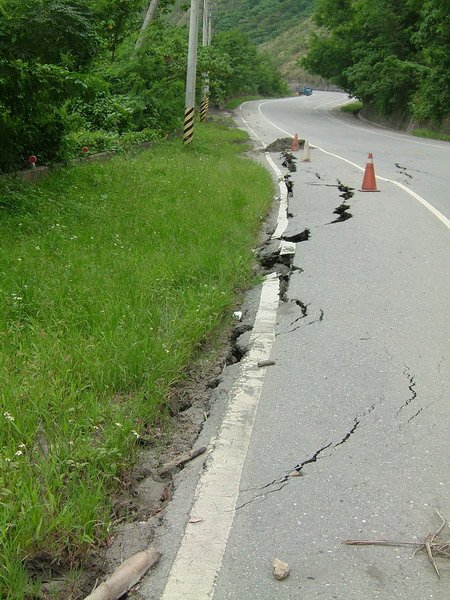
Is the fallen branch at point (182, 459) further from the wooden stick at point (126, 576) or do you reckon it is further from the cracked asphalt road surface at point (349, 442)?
the wooden stick at point (126, 576)

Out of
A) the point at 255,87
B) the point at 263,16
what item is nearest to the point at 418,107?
the point at 255,87

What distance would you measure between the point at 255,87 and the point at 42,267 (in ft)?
232

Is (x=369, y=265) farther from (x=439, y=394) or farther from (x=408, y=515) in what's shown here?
(x=408, y=515)

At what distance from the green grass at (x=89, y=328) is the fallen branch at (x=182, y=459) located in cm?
19

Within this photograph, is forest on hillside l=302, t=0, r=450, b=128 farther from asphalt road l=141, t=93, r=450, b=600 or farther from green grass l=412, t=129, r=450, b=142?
asphalt road l=141, t=93, r=450, b=600

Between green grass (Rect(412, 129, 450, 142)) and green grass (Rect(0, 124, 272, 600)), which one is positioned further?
green grass (Rect(412, 129, 450, 142))

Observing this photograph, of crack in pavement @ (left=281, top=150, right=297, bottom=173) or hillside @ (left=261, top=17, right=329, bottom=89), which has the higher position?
hillside @ (left=261, top=17, right=329, bottom=89)

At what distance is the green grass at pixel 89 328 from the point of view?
9.29 feet

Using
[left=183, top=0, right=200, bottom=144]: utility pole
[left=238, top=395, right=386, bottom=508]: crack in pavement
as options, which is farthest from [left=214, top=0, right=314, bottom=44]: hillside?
[left=238, top=395, right=386, bottom=508]: crack in pavement

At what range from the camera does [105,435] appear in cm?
342

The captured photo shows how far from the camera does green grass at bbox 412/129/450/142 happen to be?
29.4m

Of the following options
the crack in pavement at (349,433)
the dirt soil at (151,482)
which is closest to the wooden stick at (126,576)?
the dirt soil at (151,482)

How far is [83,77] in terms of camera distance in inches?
356

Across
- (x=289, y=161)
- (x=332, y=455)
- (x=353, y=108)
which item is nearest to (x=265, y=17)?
A: (x=353, y=108)
